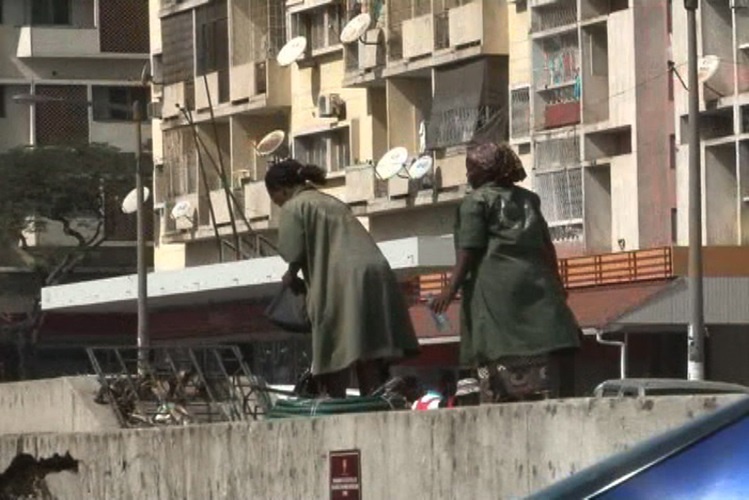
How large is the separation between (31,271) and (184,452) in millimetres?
55371

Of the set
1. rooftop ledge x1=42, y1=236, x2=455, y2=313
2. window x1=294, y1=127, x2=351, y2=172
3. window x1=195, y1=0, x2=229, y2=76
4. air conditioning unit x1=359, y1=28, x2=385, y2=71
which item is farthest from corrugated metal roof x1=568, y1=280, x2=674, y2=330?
window x1=195, y1=0, x2=229, y2=76

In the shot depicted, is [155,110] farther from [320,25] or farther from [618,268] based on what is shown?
[618,268]

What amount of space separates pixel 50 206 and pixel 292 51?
15129mm

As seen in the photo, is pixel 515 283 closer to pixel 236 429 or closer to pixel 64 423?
pixel 236 429

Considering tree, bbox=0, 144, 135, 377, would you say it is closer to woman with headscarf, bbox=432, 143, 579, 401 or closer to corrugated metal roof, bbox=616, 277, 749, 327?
corrugated metal roof, bbox=616, 277, 749, 327

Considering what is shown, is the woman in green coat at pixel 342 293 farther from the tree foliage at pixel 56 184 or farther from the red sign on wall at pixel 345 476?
the tree foliage at pixel 56 184

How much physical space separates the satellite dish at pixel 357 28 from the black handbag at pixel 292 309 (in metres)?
36.9

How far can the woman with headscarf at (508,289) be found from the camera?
36.2 feet

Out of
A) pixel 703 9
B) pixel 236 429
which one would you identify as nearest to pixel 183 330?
pixel 703 9

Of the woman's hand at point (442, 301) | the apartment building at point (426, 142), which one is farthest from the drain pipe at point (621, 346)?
the woman's hand at point (442, 301)

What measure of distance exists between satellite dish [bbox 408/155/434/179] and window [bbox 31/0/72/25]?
77.4ft

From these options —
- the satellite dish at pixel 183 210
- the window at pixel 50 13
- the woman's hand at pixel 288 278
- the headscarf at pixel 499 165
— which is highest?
the window at pixel 50 13

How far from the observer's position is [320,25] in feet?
177

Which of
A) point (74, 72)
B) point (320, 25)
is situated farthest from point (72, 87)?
point (320, 25)
